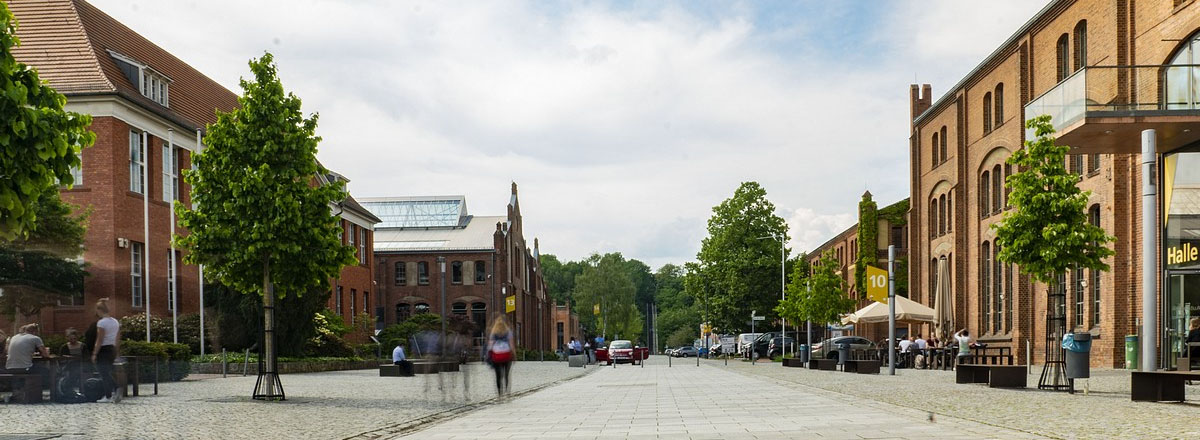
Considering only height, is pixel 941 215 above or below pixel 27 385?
above

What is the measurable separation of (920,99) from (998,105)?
1418 cm

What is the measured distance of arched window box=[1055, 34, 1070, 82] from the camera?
35875 millimetres

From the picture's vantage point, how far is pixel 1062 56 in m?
36.2

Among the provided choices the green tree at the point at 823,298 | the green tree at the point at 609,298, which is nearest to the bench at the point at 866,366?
the green tree at the point at 823,298

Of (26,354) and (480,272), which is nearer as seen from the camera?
(26,354)

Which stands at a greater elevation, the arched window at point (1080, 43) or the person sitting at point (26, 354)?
the arched window at point (1080, 43)

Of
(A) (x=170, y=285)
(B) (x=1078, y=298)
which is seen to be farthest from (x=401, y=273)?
(B) (x=1078, y=298)

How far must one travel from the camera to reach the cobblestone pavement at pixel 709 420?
10876mm

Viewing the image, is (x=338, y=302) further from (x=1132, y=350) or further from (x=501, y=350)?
(x=1132, y=350)

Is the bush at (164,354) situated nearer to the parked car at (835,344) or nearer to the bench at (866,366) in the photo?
the bench at (866,366)

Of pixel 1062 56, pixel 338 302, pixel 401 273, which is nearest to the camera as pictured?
pixel 1062 56

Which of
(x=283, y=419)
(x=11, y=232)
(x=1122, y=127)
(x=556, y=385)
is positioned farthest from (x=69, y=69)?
(x=1122, y=127)

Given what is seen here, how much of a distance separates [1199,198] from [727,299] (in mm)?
47046

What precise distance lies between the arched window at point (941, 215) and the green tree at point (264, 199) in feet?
120
